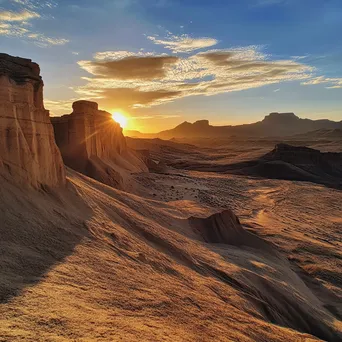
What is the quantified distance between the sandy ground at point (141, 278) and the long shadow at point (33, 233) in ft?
0.06

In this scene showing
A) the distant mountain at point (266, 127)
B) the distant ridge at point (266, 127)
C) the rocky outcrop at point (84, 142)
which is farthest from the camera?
the distant ridge at point (266, 127)

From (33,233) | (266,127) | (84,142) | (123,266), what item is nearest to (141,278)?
(123,266)

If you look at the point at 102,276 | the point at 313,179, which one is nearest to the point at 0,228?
the point at 102,276

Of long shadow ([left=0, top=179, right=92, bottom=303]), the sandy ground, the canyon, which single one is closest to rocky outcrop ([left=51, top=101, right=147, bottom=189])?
the canyon

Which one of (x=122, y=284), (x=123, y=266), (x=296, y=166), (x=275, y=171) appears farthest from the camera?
(x=296, y=166)

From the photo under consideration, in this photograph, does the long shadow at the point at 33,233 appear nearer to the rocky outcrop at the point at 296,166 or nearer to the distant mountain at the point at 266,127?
the rocky outcrop at the point at 296,166

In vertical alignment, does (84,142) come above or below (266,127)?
below

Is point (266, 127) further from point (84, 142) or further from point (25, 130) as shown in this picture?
point (25, 130)

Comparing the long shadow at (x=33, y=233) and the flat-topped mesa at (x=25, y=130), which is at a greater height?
the flat-topped mesa at (x=25, y=130)

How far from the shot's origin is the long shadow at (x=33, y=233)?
3.86m

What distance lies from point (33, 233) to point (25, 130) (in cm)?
297

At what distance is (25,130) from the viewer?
7082 mm

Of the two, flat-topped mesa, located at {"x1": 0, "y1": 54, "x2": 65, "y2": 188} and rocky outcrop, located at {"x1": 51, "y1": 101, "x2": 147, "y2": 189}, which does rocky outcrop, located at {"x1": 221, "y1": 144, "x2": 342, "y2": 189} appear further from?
flat-topped mesa, located at {"x1": 0, "y1": 54, "x2": 65, "y2": 188}

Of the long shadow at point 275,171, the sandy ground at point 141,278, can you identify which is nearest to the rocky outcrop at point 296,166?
the long shadow at point 275,171
